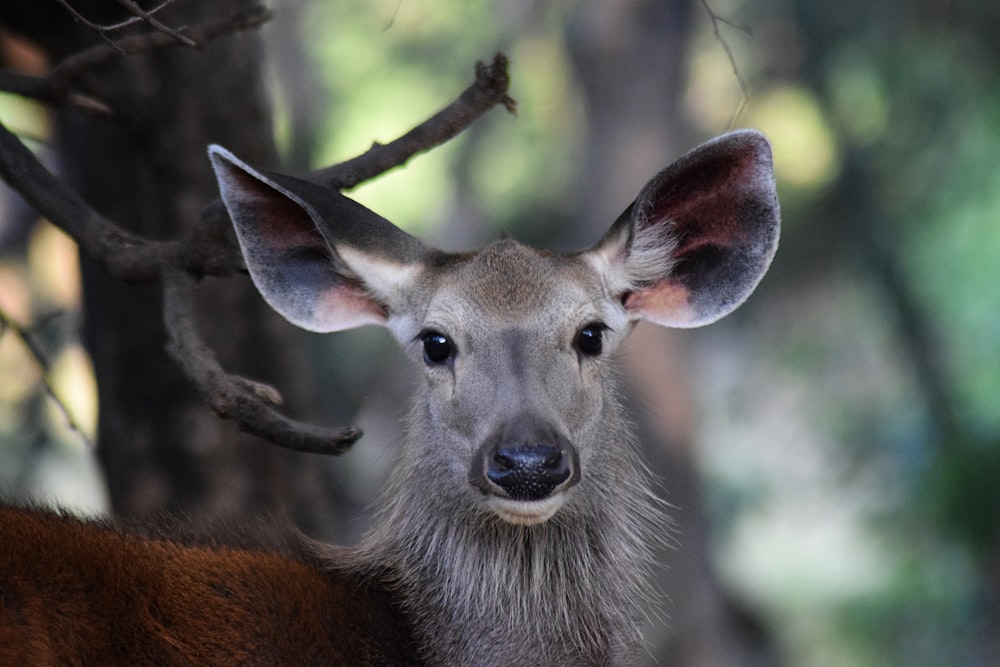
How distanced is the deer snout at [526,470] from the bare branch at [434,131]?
120 cm

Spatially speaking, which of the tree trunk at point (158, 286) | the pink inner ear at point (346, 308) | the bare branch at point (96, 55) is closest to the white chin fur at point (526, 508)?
the pink inner ear at point (346, 308)

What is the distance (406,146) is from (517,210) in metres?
23.0

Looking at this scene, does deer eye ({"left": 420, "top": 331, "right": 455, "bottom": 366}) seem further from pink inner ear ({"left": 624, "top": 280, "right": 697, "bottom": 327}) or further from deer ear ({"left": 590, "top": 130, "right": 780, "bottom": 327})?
pink inner ear ({"left": 624, "top": 280, "right": 697, "bottom": 327})

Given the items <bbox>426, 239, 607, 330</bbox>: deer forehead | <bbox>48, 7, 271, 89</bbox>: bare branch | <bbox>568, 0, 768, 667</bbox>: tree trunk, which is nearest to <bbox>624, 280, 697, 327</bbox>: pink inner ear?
<bbox>426, 239, 607, 330</bbox>: deer forehead

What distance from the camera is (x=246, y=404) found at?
4.65m

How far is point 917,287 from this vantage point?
74.5 feet

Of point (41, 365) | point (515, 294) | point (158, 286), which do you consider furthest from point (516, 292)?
point (158, 286)

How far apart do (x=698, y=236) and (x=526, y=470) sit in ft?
5.16

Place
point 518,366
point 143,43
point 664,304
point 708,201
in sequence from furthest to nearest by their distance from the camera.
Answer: point 664,304 < point 708,201 < point 143,43 < point 518,366

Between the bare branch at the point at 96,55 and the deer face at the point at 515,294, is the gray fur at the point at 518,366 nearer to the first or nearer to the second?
the deer face at the point at 515,294

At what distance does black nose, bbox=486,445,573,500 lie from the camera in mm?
4625

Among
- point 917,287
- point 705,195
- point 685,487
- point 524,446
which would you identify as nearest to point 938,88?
point 917,287

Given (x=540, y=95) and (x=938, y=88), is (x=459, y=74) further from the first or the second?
(x=938, y=88)

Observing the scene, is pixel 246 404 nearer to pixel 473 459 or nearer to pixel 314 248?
pixel 473 459
